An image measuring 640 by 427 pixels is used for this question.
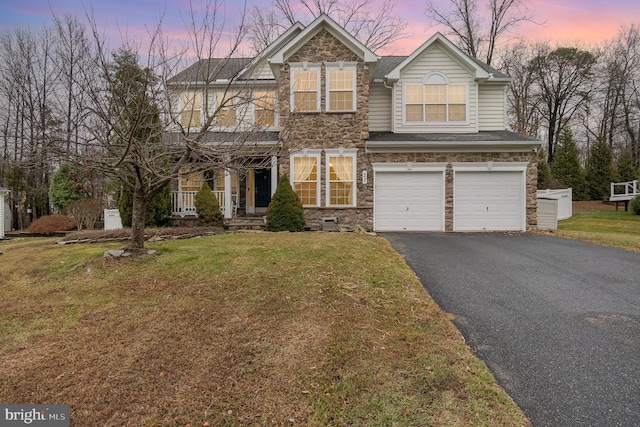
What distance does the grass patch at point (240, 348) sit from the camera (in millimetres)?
2785

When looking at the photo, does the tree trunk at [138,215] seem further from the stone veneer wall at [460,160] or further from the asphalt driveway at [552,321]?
the stone veneer wall at [460,160]

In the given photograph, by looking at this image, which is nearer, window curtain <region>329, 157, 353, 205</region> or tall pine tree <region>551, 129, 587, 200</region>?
window curtain <region>329, 157, 353, 205</region>

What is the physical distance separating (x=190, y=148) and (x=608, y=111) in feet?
126

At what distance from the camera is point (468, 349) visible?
366 centimetres

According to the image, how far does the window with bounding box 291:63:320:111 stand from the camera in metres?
12.3

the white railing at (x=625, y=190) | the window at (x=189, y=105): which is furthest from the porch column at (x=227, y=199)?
the white railing at (x=625, y=190)

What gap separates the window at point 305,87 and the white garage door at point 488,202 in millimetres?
5702

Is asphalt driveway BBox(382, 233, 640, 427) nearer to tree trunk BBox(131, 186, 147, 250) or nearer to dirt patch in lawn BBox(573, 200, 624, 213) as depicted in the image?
tree trunk BBox(131, 186, 147, 250)

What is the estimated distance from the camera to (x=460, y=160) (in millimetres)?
12312

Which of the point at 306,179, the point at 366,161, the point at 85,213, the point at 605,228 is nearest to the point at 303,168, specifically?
the point at 306,179

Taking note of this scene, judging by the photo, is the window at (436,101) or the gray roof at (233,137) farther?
the window at (436,101)

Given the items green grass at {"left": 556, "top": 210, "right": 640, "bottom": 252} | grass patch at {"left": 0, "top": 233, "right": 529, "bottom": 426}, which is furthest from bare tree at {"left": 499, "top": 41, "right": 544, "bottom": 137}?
grass patch at {"left": 0, "top": 233, "right": 529, "bottom": 426}

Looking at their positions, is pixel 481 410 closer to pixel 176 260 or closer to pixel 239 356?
pixel 239 356

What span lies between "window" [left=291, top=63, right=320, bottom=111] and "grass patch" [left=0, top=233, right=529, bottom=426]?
7.46 meters
